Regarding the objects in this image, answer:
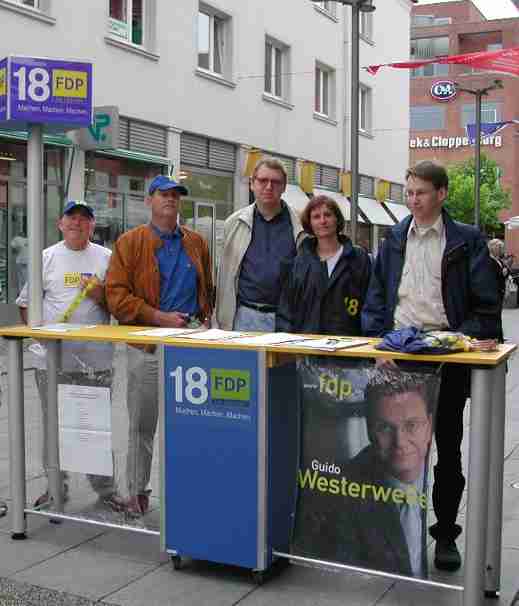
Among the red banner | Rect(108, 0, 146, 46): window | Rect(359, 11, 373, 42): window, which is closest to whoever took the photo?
the red banner

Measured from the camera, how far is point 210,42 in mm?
19438

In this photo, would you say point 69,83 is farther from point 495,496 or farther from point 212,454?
point 495,496

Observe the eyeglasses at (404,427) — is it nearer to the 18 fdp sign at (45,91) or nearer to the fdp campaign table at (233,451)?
the fdp campaign table at (233,451)

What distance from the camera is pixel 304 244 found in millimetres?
4816

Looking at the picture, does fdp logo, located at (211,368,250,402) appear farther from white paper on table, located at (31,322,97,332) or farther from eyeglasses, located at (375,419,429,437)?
white paper on table, located at (31,322,97,332)

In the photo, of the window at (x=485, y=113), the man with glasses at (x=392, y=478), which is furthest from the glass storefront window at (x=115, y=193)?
the window at (x=485, y=113)

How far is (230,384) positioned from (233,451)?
31 centimetres

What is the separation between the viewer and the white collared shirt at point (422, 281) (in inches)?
168

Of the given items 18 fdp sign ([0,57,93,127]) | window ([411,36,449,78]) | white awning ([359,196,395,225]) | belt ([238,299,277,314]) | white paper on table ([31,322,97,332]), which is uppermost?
window ([411,36,449,78])

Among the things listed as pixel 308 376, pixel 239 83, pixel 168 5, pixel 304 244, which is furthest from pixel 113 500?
pixel 239 83

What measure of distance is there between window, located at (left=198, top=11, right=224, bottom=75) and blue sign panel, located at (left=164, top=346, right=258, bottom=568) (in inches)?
621

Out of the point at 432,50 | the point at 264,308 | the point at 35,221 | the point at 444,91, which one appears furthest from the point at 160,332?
the point at 432,50

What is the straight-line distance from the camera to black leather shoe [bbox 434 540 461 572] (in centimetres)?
427

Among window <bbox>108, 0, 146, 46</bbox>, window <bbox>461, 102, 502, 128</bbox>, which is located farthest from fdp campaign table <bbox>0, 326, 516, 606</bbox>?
window <bbox>461, 102, 502, 128</bbox>
